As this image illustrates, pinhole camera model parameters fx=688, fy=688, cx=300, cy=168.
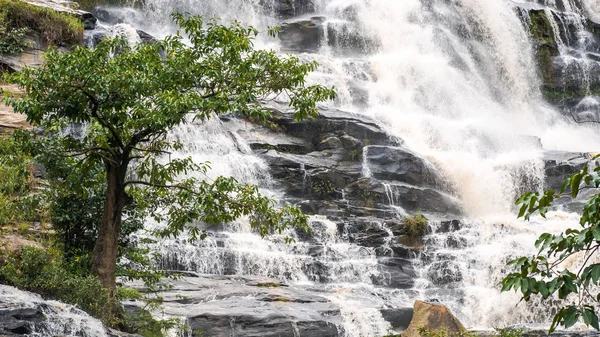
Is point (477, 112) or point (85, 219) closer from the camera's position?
point (85, 219)

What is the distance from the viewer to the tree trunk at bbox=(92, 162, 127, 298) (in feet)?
35.1

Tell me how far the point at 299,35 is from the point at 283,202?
13722mm

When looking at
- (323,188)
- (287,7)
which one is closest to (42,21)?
(323,188)

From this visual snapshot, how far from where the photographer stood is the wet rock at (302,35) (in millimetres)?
32844

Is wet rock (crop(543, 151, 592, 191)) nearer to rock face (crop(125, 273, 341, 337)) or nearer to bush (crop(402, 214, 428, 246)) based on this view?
bush (crop(402, 214, 428, 246))

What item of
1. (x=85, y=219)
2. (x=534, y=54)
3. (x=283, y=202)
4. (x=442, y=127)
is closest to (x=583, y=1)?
(x=534, y=54)

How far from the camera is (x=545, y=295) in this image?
388 centimetres

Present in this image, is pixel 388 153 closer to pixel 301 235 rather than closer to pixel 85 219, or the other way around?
pixel 301 235

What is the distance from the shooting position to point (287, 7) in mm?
35438

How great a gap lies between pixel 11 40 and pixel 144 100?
12860mm

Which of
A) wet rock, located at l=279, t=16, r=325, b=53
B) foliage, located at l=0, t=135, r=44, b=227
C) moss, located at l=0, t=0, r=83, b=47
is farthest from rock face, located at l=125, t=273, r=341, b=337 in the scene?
wet rock, located at l=279, t=16, r=325, b=53

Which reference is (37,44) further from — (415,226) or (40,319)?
(40,319)

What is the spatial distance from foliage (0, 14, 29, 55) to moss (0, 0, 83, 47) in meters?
0.58

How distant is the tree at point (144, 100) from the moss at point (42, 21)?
1223 cm
